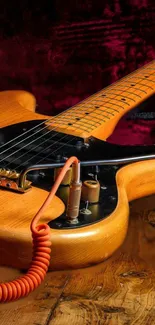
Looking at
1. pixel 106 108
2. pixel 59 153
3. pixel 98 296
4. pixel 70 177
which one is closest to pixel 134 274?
pixel 98 296

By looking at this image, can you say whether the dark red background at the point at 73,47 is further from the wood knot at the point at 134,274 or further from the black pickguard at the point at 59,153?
the wood knot at the point at 134,274

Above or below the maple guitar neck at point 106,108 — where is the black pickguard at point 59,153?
below

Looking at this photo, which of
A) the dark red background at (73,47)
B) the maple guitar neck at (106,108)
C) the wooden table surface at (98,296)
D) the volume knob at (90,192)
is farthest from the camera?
the dark red background at (73,47)

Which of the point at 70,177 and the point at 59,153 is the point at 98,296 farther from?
the point at 59,153

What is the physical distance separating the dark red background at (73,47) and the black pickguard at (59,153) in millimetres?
467

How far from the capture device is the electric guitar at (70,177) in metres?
0.81

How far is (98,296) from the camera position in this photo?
0.76m

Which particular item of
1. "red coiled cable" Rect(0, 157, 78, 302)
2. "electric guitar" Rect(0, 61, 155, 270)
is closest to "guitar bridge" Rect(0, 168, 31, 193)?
"electric guitar" Rect(0, 61, 155, 270)

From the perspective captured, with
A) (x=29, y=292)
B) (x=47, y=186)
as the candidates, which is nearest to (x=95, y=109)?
(x=47, y=186)

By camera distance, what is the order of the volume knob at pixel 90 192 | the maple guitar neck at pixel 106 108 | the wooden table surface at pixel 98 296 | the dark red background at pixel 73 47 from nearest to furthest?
the wooden table surface at pixel 98 296, the volume knob at pixel 90 192, the maple guitar neck at pixel 106 108, the dark red background at pixel 73 47

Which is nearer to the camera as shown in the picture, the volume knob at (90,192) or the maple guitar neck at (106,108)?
the volume knob at (90,192)

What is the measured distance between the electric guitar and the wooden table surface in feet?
0.08

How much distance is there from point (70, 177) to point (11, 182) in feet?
0.33

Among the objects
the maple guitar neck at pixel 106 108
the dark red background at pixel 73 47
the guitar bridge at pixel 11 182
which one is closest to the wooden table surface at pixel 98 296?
the guitar bridge at pixel 11 182
